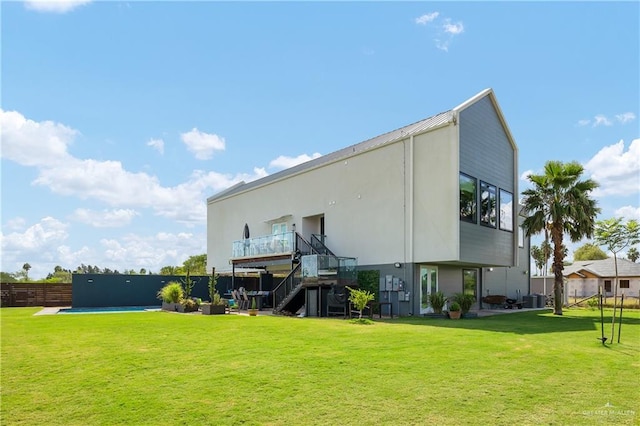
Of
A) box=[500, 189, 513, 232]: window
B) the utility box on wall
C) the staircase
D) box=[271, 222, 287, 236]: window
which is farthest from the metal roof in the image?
the staircase

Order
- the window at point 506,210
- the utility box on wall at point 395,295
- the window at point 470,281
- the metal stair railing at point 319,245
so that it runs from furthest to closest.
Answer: the metal stair railing at point 319,245 < the window at point 470,281 < the window at point 506,210 < the utility box on wall at point 395,295

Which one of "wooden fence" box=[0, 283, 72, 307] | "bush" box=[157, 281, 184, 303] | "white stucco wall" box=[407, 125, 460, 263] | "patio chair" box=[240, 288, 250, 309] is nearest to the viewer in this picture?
"white stucco wall" box=[407, 125, 460, 263]

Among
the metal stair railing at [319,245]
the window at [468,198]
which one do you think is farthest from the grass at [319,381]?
the metal stair railing at [319,245]

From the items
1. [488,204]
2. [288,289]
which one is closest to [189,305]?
[288,289]

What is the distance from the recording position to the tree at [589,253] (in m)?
69.2

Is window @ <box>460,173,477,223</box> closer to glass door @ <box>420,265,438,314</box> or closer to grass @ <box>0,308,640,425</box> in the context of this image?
glass door @ <box>420,265,438,314</box>

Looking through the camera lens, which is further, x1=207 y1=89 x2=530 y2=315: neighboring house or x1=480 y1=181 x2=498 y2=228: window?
x1=480 y1=181 x2=498 y2=228: window

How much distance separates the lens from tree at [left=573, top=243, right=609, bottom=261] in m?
69.2

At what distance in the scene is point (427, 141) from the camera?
1970 cm

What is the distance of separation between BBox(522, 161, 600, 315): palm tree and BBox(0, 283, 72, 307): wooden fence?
27.7m

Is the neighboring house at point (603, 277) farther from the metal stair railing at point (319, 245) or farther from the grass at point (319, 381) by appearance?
the grass at point (319, 381)

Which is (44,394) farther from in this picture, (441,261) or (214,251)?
(214,251)

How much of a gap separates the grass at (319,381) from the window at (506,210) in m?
12.3

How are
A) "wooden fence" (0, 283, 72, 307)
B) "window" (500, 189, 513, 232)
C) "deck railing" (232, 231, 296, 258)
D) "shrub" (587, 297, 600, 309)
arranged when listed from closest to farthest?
"window" (500, 189, 513, 232) < "deck railing" (232, 231, 296, 258) < "shrub" (587, 297, 600, 309) < "wooden fence" (0, 283, 72, 307)
